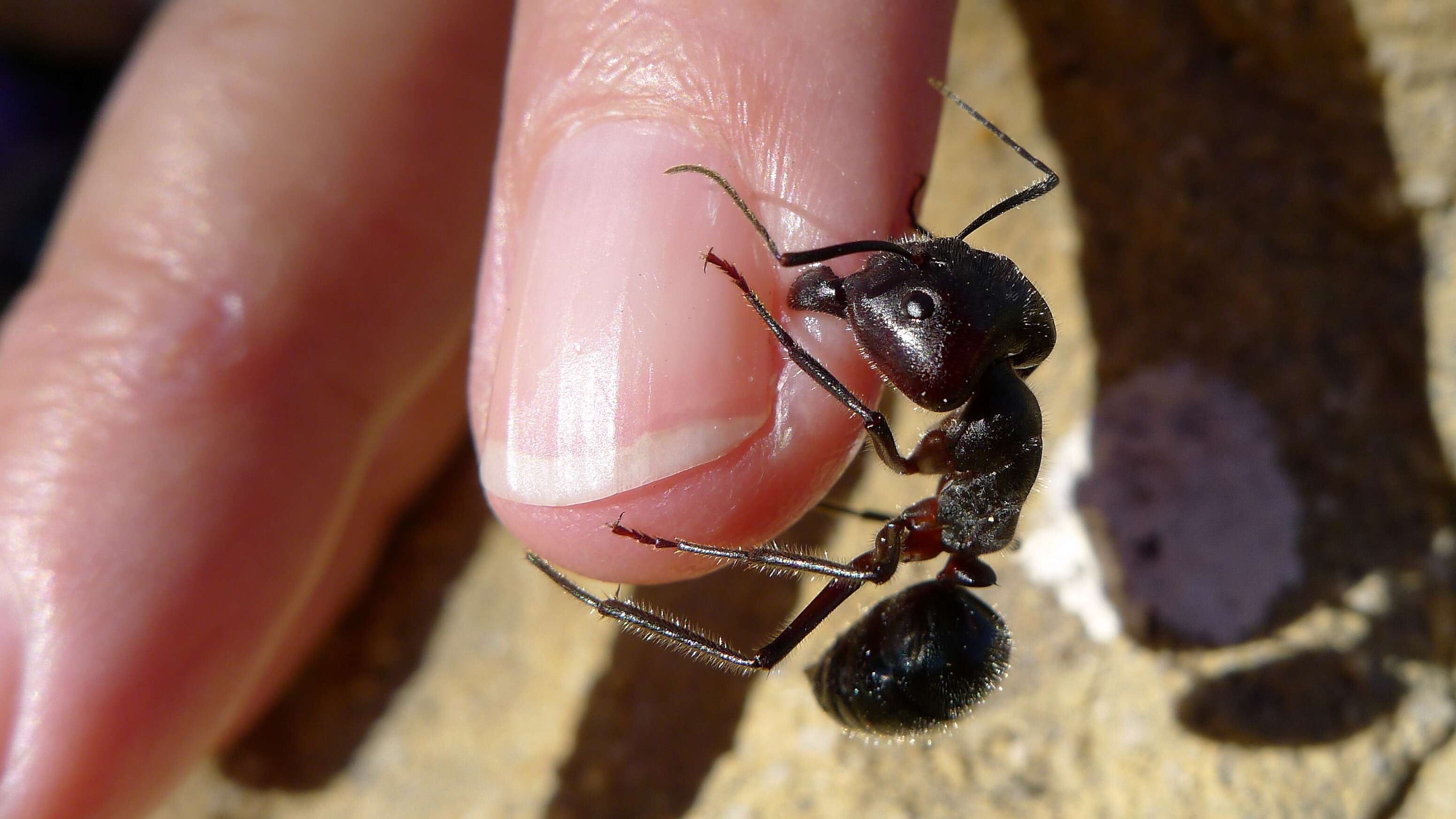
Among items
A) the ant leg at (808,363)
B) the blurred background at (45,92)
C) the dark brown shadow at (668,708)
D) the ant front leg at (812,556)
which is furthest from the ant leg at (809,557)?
the blurred background at (45,92)

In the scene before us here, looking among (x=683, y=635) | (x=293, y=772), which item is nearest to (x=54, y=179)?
(x=293, y=772)

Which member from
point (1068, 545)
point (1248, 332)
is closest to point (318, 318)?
point (1068, 545)

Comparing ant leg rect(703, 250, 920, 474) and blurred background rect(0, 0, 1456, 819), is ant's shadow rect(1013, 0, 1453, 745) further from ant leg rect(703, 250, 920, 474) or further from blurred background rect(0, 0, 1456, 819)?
ant leg rect(703, 250, 920, 474)

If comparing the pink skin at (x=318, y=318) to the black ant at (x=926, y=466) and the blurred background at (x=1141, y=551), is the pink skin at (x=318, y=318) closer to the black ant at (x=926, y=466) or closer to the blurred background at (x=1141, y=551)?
the black ant at (x=926, y=466)

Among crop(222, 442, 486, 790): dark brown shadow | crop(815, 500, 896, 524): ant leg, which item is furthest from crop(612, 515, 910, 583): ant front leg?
crop(222, 442, 486, 790): dark brown shadow

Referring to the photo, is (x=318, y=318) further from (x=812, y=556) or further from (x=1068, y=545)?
(x=1068, y=545)

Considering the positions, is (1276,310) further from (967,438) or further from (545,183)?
(545,183)
